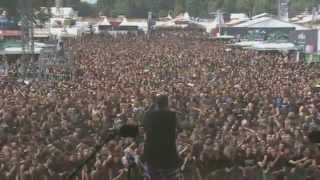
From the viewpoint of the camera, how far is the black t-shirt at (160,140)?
6.55m

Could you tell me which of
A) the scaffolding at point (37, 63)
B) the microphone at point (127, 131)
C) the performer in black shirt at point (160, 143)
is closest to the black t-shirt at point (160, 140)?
the performer in black shirt at point (160, 143)

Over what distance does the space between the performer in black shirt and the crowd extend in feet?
0.69

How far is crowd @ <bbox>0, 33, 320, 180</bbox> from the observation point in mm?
10570

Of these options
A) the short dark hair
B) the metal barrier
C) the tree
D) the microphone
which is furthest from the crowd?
the tree

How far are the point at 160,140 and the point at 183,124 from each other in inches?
315

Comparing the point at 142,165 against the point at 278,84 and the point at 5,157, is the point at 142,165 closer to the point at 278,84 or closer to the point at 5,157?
the point at 5,157

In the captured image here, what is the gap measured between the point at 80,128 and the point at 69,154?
10.3ft

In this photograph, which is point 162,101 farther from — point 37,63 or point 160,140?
point 37,63

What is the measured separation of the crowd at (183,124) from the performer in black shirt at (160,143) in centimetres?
21

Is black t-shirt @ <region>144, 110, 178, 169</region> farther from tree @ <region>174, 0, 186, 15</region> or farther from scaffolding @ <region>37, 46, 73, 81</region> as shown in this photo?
tree @ <region>174, 0, 186, 15</region>

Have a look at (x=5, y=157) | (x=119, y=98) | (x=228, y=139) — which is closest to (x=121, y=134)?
(x=5, y=157)

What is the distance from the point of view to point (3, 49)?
38.0 meters

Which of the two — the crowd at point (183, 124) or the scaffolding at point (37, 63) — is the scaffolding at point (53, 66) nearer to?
the scaffolding at point (37, 63)

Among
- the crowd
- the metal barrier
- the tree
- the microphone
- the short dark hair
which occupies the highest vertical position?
the short dark hair
